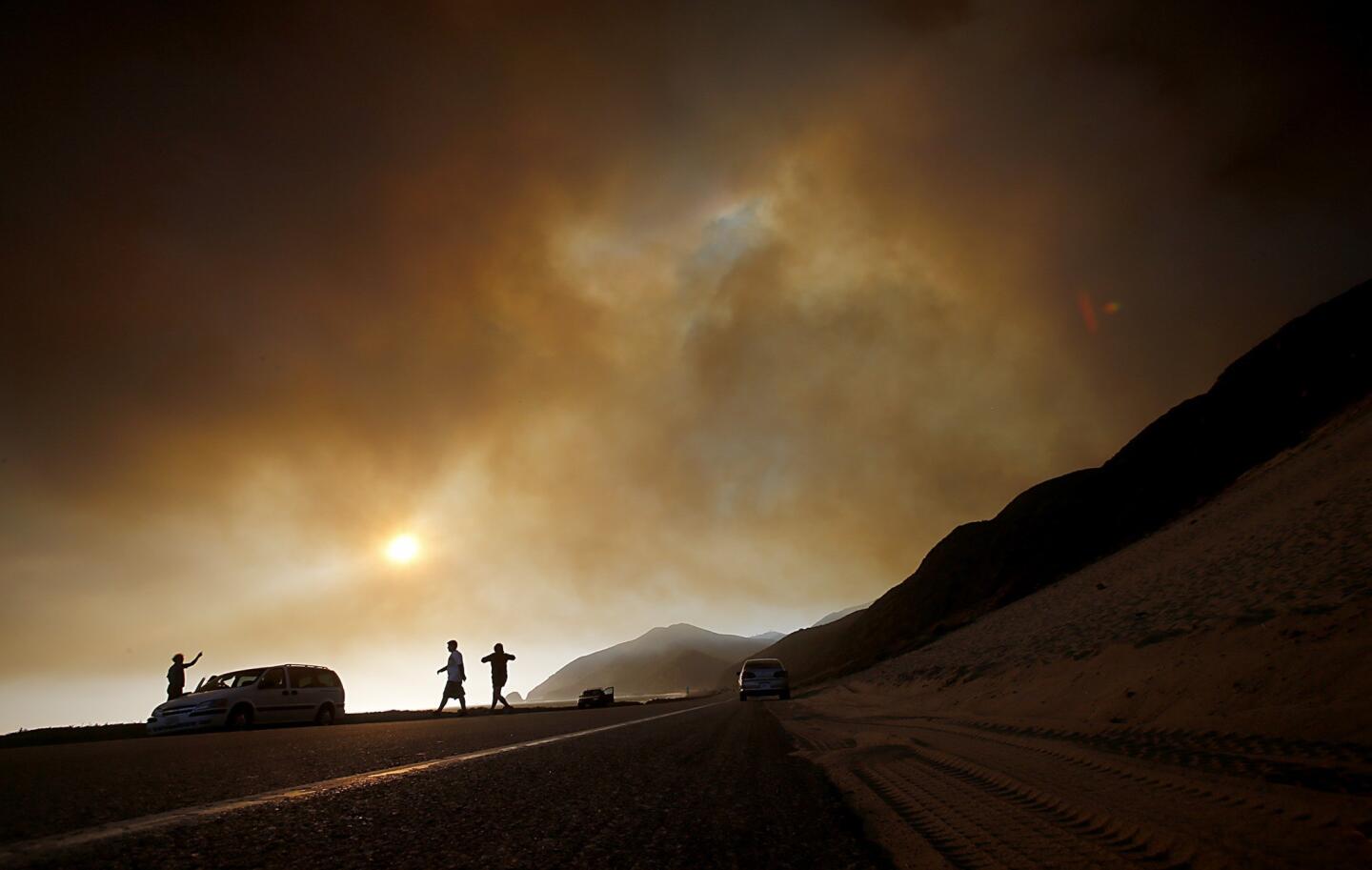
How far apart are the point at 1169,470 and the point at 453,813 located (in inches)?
2078

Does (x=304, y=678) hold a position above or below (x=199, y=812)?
above

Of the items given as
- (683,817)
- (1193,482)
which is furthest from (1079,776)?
(1193,482)

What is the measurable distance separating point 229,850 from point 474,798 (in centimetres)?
124

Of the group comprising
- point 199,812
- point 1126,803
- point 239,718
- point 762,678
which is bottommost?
point 762,678

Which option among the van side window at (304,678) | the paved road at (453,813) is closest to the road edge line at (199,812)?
the paved road at (453,813)

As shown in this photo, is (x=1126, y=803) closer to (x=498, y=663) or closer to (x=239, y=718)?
(x=239, y=718)

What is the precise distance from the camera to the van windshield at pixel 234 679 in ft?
48.0

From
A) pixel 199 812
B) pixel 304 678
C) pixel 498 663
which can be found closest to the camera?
pixel 199 812

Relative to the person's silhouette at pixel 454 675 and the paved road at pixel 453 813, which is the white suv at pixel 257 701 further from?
the paved road at pixel 453 813

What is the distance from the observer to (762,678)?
87.5ft

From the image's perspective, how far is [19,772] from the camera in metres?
4.41

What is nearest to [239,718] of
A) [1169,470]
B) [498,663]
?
[498,663]

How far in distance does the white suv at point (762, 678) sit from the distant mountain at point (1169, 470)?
22.4 meters

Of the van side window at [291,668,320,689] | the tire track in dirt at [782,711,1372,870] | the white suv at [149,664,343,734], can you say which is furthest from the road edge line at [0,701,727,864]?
the van side window at [291,668,320,689]
